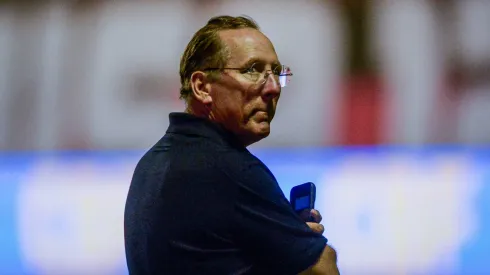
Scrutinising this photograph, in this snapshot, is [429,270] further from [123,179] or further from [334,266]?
[334,266]

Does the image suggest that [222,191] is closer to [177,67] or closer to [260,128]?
[260,128]

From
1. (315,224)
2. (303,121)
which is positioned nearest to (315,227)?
(315,224)

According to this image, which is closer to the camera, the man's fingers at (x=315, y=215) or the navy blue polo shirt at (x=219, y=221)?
the navy blue polo shirt at (x=219, y=221)

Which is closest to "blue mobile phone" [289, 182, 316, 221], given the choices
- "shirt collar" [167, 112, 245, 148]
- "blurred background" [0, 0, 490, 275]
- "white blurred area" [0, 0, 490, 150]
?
"shirt collar" [167, 112, 245, 148]

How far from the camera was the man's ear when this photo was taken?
3.14 feet

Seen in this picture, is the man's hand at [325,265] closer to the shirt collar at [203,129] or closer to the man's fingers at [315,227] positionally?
the man's fingers at [315,227]

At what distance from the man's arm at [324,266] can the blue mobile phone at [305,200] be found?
80 mm

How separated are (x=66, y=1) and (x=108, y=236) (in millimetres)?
673

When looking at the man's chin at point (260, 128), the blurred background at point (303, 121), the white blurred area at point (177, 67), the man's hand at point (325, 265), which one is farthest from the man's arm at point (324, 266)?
the white blurred area at point (177, 67)

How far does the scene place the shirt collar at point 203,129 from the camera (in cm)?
90

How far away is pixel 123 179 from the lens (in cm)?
211

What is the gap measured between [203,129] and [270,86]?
10cm

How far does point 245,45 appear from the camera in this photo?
94cm

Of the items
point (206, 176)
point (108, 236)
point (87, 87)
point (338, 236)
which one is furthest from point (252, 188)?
point (87, 87)
